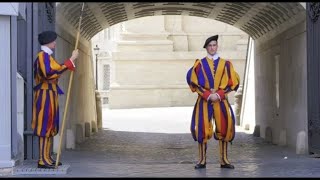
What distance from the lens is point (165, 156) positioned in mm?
14141

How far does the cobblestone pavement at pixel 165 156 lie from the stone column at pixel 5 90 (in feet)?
3.09

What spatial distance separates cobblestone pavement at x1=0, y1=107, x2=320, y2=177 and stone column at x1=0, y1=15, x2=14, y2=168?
37.1 inches

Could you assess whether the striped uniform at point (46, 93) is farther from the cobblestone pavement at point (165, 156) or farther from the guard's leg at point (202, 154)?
the guard's leg at point (202, 154)

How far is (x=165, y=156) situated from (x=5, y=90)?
512 centimetres

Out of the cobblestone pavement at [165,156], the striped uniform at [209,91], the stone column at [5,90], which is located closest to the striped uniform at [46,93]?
the stone column at [5,90]

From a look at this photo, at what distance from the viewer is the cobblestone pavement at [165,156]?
9844 millimetres

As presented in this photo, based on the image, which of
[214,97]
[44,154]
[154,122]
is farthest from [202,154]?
[154,122]

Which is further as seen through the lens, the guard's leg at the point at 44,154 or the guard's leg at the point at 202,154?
the guard's leg at the point at 202,154

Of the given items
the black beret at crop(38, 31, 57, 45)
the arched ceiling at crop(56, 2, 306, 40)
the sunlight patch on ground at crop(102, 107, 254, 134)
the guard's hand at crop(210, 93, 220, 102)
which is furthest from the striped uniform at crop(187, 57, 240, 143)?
the sunlight patch on ground at crop(102, 107, 254, 134)

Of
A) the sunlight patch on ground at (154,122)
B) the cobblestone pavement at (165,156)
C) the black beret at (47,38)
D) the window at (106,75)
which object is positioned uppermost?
the window at (106,75)

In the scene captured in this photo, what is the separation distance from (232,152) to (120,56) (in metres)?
24.5

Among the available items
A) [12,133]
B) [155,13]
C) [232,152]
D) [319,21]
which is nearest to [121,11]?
[155,13]

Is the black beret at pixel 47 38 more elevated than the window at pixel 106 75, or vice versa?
the window at pixel 106 75

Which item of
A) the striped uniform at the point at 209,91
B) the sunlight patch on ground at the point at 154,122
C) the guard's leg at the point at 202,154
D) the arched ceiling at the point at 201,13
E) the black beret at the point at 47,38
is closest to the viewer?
the black beret at the point at 47,38
